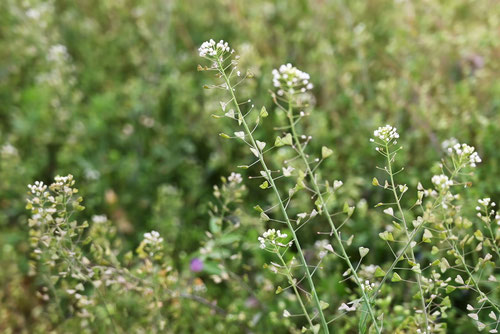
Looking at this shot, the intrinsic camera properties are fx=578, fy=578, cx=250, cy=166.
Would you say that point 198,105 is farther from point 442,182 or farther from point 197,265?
point 442,182

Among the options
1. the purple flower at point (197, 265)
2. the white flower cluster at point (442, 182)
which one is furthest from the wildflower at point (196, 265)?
the white flower cluster at point (442, 182)

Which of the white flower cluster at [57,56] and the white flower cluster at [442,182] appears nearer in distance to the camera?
the white flower cluster at [442,182]

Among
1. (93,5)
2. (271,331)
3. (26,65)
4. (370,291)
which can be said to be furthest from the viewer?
(93,5)

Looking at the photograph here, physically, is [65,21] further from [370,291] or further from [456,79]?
[370,291]

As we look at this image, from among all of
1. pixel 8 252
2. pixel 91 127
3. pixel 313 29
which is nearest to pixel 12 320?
pixel 8 252

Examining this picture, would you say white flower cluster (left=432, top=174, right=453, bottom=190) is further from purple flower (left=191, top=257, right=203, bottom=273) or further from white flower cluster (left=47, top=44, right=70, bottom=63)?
white flower cluster (left=47, top=44, right=70, bottom=63)

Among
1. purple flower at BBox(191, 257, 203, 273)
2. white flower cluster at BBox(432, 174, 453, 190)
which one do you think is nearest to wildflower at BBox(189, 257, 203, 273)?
purple flower at BBox(191, 257, 203, 273)

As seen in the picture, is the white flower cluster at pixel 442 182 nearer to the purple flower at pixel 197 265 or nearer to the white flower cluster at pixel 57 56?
the purple flower at pixel 197 265

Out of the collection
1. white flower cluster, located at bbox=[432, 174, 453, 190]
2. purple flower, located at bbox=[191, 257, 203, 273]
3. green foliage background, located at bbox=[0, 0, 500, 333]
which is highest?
green foliage background, located at bbox=[0, 0, 500, 333]
